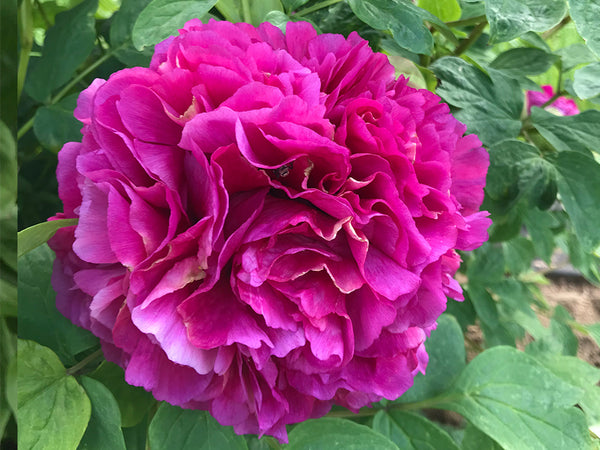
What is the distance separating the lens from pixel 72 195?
25cm

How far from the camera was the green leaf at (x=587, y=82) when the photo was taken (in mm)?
381

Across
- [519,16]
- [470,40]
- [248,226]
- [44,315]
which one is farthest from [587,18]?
[44,315]

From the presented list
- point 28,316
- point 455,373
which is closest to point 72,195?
point 28,316

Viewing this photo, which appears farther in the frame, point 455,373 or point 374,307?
point 455,373

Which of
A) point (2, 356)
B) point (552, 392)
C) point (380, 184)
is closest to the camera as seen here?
point (2, 356)

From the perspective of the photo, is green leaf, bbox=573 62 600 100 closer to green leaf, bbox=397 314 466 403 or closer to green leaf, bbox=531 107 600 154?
green leaf, bbox=531 107 600 154

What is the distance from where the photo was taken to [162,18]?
30 cm

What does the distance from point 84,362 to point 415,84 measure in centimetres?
27

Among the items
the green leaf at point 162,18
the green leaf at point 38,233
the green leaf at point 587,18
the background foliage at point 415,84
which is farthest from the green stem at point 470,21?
the green leaf at point 38,233

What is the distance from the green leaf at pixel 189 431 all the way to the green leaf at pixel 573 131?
0.33 metres

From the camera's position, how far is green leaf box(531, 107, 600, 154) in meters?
0.42

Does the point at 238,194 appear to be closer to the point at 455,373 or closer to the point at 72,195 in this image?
the point at 72,195

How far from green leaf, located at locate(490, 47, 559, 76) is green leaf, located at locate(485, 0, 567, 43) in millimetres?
110

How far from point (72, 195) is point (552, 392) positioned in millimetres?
383
